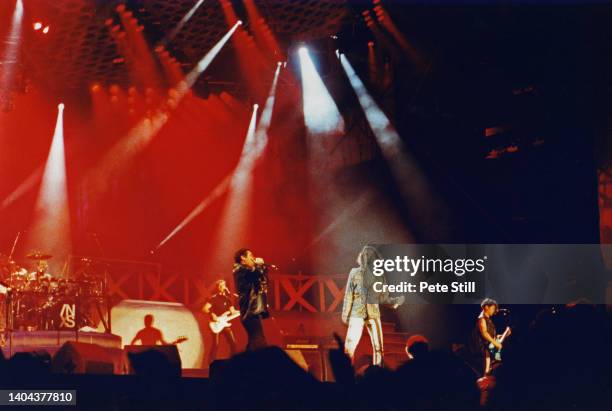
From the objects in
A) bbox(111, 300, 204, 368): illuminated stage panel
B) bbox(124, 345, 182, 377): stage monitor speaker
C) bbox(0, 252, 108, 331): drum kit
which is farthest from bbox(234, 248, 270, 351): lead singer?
bbox(124, 345, 182, 377): stage monitor speaker

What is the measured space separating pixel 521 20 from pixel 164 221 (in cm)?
692

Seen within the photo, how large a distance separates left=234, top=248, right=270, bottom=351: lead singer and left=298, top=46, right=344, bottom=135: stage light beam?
222 inches

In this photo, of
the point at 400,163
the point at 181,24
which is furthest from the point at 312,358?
the point at 181,24

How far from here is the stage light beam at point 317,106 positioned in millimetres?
13328

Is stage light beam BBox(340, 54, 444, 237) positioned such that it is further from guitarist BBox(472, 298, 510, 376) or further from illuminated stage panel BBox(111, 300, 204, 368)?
illuminated stage panel BBox(111, 300, 204, 368)

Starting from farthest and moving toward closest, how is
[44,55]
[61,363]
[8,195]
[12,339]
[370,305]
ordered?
[8,195]
[44,55]
[12,339]
[370,305]
[61,363]

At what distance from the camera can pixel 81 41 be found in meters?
10.9

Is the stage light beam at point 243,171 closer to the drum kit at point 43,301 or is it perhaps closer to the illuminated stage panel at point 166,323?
the illuminated stage panel at point 166,323

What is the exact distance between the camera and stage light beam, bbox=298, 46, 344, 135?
13.3 meters

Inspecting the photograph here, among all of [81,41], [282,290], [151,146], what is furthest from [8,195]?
[282,290]

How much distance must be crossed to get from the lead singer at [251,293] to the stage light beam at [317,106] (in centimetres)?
563

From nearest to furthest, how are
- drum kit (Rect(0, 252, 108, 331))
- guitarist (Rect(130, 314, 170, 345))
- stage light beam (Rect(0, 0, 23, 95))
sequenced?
drum kit (Rect(0, 252, 108, 331)) → stage light beam (Rect(0, 0, 23, 95)) → guitarist (Rect(130, 314, 170, 345))

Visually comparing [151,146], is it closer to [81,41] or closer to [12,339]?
[81,41]

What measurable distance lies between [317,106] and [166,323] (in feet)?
15.5
